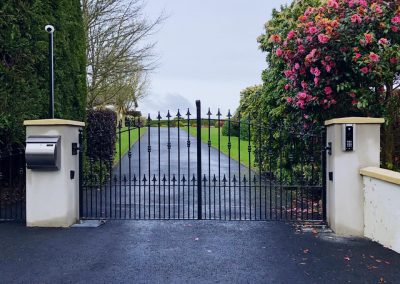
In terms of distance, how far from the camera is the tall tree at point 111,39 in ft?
45.7

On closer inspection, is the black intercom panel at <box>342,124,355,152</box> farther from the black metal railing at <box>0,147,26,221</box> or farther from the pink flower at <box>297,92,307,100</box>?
the black metal railing at <box>0,147,26,221</box>

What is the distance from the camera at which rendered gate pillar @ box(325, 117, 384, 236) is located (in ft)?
19.8

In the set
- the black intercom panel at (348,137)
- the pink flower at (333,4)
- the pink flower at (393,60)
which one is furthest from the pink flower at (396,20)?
the black intercom panel at (348,137)

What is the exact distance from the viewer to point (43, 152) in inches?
241

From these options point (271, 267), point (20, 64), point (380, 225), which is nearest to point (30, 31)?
point (20, 64)

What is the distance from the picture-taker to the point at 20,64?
811 cm

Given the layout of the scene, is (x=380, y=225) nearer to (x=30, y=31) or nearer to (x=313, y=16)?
(x=313, y=16)

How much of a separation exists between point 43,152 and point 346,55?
16.8 feet

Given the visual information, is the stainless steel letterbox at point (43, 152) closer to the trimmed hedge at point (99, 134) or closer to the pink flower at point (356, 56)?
the trimmed hedge at point (99, 134)

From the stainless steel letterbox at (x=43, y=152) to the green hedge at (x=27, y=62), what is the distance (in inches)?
63.3

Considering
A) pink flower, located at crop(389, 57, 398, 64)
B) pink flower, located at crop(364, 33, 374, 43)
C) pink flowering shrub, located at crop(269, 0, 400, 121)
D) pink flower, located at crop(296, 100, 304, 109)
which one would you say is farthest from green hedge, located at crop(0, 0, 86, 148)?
pink flower, located at crop(389, 57, 398, 64)

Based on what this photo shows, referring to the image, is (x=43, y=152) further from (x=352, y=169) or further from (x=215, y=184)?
(x=352, y=169)

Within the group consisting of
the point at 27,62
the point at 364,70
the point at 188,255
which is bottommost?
the point at 188,255

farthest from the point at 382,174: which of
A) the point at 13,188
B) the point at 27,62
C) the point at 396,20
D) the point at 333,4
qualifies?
the point at 13,188
